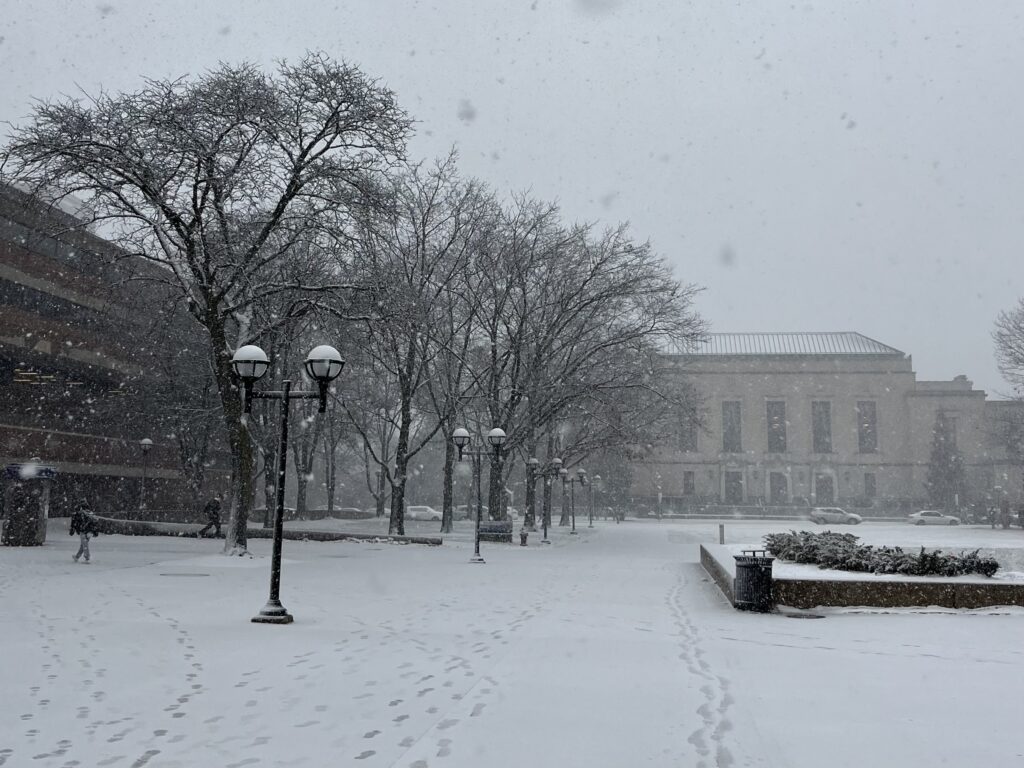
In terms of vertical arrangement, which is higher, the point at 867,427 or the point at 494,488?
the point at 867,427

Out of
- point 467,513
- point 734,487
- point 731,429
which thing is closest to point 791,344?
point 731,429

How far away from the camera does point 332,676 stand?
776 centimetres

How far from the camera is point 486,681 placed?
7.58m

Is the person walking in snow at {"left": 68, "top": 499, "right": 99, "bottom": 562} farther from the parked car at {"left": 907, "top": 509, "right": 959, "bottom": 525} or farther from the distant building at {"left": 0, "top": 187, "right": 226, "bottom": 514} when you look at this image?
the parked car at {"left": 907, "top": 509, "right": 959, "bottom": 525}

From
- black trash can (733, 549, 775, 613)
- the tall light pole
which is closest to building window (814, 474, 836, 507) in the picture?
the tall light pole

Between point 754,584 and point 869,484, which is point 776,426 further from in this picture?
point 754,584

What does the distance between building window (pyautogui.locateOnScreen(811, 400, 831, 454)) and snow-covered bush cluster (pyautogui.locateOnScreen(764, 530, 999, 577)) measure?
7230 cm

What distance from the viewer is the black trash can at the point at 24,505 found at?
24.1 metres

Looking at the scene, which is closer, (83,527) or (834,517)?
(83,527)

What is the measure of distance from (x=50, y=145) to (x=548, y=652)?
16549 mm

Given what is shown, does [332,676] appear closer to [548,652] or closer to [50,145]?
[548,652]

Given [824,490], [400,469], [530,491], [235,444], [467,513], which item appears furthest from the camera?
[824,490]

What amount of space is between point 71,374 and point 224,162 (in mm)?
25968

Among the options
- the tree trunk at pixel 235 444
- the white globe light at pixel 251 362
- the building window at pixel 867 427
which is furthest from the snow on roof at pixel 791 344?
the white globe light at pixel 251 362
